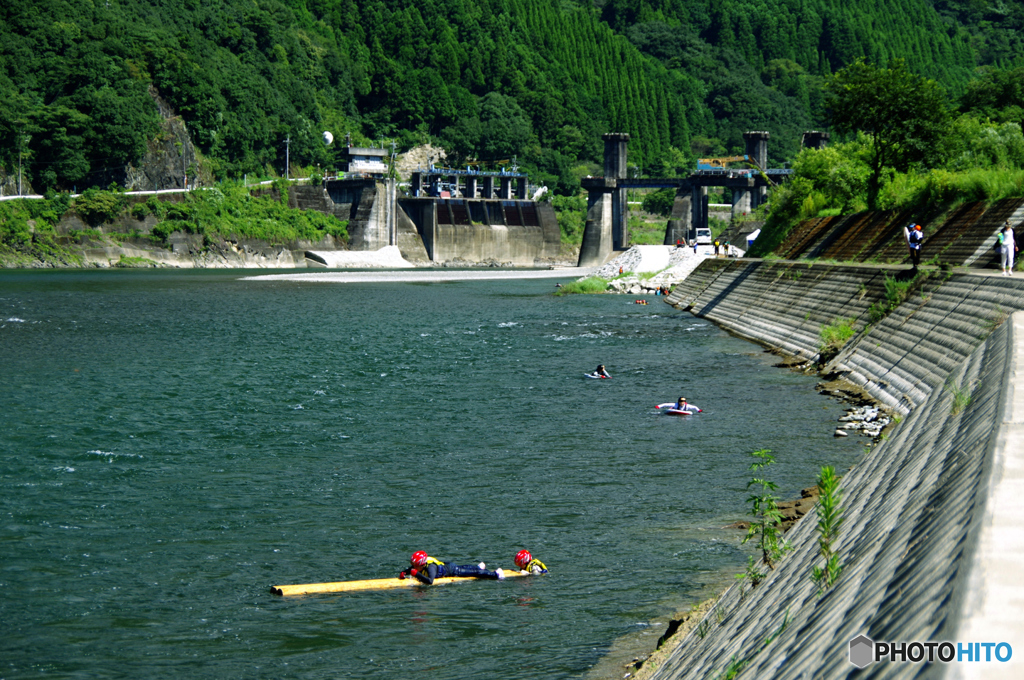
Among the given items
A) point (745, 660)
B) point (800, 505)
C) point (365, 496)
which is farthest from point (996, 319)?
point (745, 660)

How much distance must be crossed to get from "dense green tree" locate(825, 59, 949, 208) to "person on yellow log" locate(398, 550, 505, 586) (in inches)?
2304

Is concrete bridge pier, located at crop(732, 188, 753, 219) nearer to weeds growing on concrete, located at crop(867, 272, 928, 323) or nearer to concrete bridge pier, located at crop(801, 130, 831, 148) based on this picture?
concrete bridge pier, located at crop(801, 130, 831, 148)

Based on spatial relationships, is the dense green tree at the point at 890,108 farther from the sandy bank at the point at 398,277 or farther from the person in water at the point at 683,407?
the sandy bank at the point at 398,277

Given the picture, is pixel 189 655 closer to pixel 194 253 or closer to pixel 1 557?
pixel 1 557

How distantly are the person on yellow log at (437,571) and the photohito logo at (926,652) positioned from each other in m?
10.4

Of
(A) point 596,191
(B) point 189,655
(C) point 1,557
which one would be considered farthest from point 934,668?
(A) point 596,191

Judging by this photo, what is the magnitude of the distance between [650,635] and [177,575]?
854cm

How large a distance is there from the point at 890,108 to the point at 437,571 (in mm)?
61162

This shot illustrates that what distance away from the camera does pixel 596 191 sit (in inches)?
7633

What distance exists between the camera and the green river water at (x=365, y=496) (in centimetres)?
1500

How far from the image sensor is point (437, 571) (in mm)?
17219

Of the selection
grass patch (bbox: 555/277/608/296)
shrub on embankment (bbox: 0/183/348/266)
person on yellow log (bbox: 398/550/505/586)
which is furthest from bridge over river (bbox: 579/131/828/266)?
person on yellow log (bbox: 398/550/505/586)

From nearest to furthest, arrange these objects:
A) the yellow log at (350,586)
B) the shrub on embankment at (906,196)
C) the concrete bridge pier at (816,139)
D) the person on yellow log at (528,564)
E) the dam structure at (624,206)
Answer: the yellow log at (350,586) → the person on yellow log at (528,564) → the shrub on embankment at (906,196) → the concrete bridge pier at (816,139) → the dam structure at (624,206)

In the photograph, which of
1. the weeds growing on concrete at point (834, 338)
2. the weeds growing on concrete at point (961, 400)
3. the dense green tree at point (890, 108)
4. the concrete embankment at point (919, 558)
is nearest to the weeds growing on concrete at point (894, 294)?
the weeds growing on concrete at point (834, 338)
